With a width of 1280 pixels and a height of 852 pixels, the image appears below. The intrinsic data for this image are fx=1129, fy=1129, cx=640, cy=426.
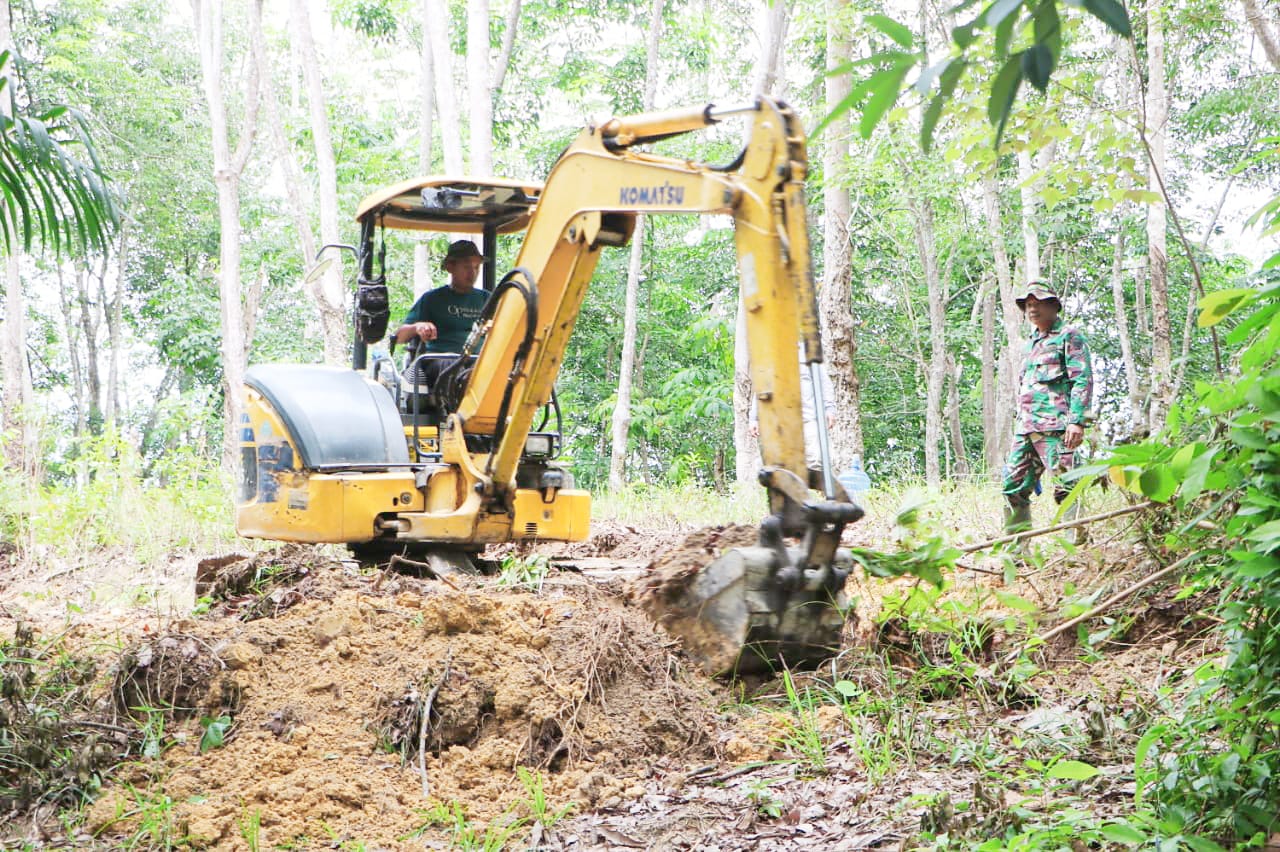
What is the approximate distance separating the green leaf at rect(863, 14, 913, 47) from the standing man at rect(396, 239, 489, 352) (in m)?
5.92

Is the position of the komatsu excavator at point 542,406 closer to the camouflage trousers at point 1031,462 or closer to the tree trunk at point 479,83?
the camouflage trousers at point 1031,462

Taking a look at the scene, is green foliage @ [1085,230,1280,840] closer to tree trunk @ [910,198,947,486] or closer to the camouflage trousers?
the camouflage trousers

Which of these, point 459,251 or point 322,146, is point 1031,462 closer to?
point 459,251

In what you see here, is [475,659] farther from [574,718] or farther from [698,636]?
[698,636]

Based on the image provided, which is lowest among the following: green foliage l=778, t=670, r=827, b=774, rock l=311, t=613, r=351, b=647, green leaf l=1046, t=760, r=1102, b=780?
green foliage l=778, t=670, r=827, b=774

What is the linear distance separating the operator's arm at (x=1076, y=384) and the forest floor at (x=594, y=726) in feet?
6.32

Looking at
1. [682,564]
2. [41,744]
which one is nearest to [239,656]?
[41,744]

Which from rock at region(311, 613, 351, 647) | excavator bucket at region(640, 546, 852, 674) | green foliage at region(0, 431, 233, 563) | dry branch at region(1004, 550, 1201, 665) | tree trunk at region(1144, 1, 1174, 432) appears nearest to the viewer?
dry branch at region(1004, 550, 1201, 665)

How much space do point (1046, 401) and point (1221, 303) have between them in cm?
443

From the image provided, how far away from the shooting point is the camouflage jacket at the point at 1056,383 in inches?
270

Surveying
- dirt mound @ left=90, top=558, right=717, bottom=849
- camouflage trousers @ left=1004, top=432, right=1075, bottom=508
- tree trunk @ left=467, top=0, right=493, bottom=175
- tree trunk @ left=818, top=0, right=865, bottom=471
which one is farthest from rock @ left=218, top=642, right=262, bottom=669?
tree trunk @ left=467, top=0, right=493, bottom=175

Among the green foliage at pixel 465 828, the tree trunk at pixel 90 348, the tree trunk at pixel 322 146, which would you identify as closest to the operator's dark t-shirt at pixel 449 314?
the green foliage at pixel 465 828

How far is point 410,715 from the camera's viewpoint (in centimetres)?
416

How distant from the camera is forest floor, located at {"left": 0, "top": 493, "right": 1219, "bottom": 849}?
3416 mm
